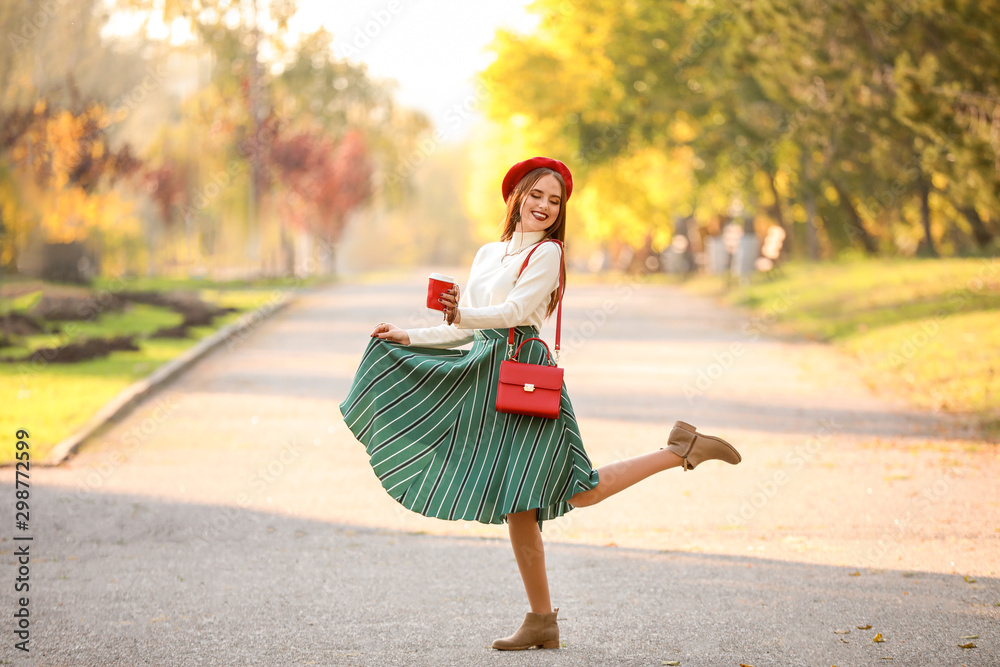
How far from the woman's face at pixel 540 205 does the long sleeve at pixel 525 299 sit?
0.12 meters

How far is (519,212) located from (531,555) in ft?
4.43

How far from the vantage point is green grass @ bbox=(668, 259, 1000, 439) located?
11.6 metres

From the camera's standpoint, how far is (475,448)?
4.30 meters

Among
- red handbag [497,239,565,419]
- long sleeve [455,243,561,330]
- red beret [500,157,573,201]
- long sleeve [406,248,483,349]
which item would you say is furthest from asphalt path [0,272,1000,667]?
red beret [500,157,573,201]

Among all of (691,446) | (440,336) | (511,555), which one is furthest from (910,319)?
(440,336)

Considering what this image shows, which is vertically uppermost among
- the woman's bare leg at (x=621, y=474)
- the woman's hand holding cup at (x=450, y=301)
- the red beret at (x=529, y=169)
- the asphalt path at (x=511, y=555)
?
the red beret at (x=529, y=169)

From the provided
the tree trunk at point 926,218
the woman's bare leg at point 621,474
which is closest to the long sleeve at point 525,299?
the woman's bare leg at point 621,474

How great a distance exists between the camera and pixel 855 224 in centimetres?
3188

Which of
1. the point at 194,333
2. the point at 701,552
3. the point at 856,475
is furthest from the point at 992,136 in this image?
the point at 194,333

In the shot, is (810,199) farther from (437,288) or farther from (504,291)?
(437,288)

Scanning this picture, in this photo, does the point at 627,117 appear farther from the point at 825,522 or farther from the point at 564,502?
the point at 564,502

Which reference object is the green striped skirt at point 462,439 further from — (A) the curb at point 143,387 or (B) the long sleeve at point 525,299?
(A) the curb at point 143,387

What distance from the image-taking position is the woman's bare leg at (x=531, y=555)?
439 centimetres

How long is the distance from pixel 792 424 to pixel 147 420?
6.06 meters
